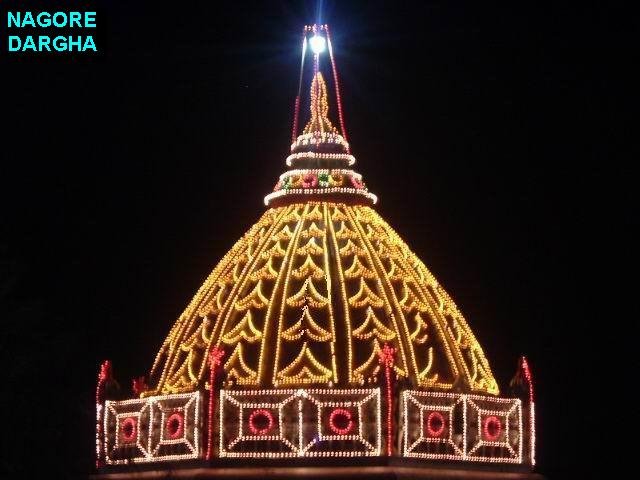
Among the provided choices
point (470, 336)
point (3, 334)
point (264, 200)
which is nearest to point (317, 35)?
point (264, 200)

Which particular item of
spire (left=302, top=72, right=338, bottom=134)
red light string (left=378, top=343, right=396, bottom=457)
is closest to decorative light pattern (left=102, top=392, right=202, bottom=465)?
red light string (left=378, top=343, right=396, bottom=457)

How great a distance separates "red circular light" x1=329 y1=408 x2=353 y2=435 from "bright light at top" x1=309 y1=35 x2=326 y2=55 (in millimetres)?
10884

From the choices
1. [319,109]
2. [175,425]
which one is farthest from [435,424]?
[319,109]

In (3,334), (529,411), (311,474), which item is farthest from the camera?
(529,411)

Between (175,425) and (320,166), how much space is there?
7.81 m

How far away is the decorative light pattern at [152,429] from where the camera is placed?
55.5m

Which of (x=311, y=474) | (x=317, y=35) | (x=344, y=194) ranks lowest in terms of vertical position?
(x=311, y=474)

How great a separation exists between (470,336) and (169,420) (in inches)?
314

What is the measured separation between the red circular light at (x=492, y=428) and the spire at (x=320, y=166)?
640cm

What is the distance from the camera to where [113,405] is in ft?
191

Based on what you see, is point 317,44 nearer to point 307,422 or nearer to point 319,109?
point 319,109

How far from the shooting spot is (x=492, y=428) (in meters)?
57.1

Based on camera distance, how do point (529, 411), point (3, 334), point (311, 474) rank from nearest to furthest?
point (3, 334), point (311, 474), point (529, 411)

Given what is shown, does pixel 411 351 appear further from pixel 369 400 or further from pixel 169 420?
pixel 169 420
